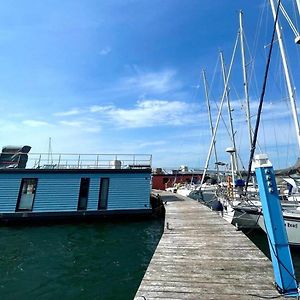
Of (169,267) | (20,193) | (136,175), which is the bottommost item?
(169,267)

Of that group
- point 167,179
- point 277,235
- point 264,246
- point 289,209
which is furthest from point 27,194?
point 167,179

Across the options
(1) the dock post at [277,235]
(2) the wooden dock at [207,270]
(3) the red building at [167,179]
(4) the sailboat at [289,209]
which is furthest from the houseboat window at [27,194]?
(3) the red building at [167,179]

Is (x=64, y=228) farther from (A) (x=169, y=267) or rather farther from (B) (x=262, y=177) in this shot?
(B) (x=262, y=177)

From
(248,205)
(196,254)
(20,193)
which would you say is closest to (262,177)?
(196,254)

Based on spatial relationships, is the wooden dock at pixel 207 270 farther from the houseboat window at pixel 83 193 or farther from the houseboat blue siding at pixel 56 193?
the houseboat blue siding at pixel 56 193

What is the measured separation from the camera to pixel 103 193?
21234 mm

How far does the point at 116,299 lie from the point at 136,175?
1393cm

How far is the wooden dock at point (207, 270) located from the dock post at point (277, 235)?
32 cm

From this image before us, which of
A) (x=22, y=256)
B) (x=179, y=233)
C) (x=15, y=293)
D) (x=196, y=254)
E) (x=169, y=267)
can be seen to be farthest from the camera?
(x=22, y=256)

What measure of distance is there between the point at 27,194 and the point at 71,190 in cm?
335

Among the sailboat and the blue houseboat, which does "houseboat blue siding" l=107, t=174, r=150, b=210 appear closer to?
the blue houseboat

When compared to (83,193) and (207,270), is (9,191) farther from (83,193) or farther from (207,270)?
(207,270)

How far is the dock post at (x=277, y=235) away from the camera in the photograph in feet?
15.7

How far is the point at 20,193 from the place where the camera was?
20.2m
